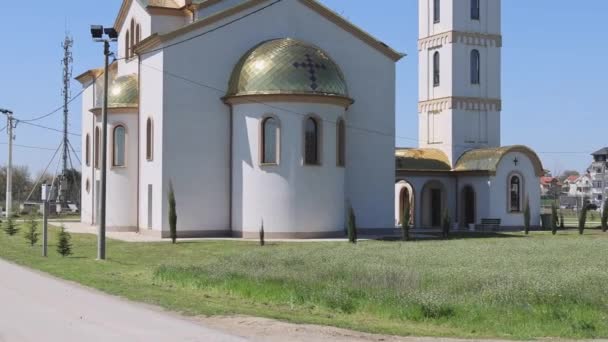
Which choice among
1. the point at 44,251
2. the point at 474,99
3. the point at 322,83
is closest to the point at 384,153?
the point at 322,83

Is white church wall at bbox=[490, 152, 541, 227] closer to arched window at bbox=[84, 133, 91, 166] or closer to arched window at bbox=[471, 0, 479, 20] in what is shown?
arched window at bbox=[471, 0, 479, 20]

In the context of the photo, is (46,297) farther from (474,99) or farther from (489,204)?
(474,99)

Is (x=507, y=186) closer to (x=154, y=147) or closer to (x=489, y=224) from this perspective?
(x=489, y=224)

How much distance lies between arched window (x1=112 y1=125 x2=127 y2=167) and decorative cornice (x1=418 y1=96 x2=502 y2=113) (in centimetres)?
1811

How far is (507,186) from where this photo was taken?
149ft

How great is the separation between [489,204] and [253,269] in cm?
2644

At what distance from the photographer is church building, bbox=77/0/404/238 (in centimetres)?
3534

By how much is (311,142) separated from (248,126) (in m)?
2.73

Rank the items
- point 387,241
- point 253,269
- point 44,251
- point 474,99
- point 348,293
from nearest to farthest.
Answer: point 348,293
point 253,269
point 44,251
point 387,241
point 474,99

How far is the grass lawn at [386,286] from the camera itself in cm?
1358

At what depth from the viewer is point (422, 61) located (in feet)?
161

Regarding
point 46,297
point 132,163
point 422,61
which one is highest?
point 422,61

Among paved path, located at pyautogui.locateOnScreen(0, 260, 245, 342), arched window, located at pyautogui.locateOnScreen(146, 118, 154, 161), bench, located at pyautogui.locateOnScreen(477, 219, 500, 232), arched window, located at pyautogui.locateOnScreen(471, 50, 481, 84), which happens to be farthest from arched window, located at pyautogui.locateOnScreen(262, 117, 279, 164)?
paved path, located at pyautogui.locateOnScreen(0, 260, 245, 342)

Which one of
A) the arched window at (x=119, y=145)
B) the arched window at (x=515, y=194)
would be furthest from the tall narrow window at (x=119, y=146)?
the arched window at (x=515, y=194)
